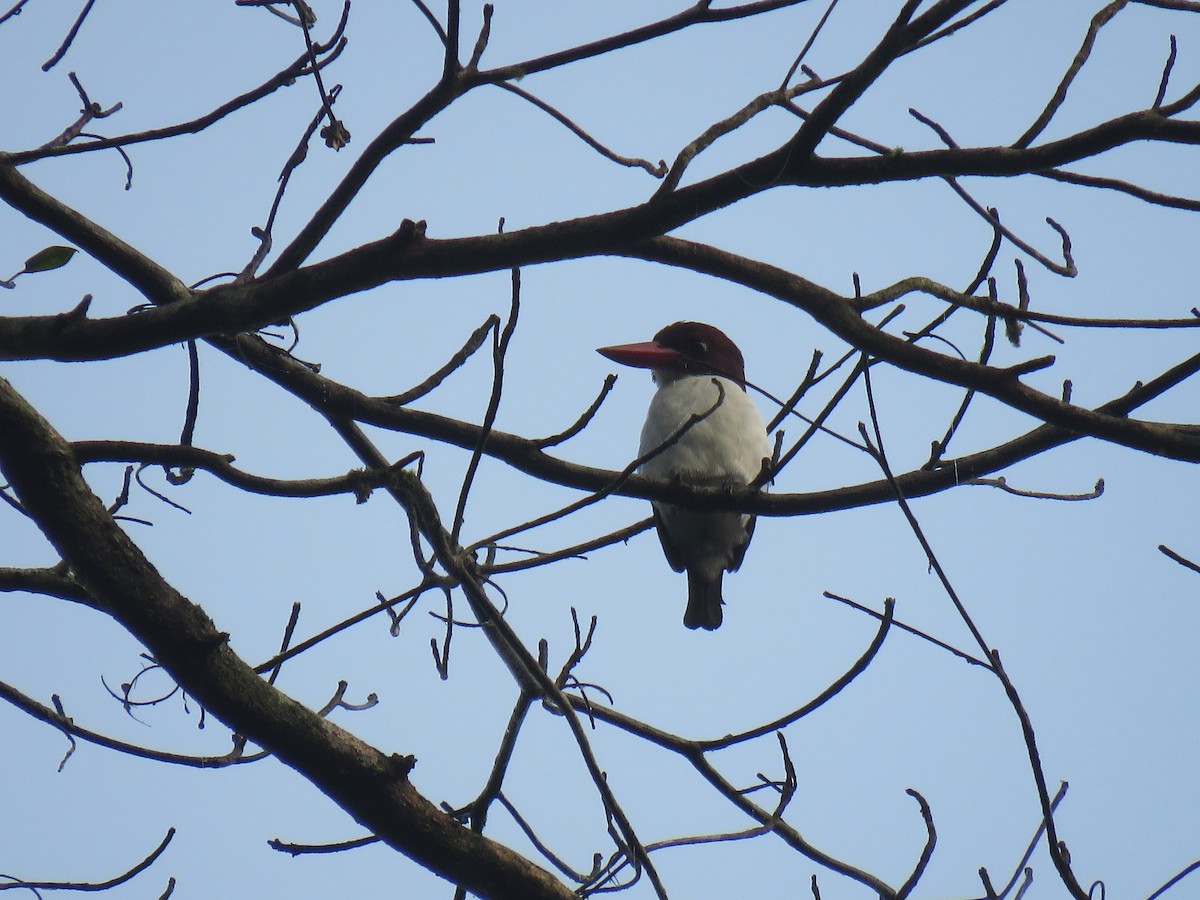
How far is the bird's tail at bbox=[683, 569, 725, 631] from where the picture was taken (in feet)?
14.8

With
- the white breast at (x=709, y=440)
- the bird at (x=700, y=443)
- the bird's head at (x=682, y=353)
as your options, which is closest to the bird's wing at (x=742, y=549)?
the bird at (x=700, y=443)

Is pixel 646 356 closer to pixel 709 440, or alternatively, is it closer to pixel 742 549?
pixel 709 440

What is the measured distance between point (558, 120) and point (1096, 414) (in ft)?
3.46

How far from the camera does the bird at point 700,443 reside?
13.5 feet

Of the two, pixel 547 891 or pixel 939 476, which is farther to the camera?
pixel 939 476

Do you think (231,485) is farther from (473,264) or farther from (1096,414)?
(1096,414)

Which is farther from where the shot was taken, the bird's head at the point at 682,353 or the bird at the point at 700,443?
the bird's head at the point at 682,353

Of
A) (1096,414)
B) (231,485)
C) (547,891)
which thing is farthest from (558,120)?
(547,891)

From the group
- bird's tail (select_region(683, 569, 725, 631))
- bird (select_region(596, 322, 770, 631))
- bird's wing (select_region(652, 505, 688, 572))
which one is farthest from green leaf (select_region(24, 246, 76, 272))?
bird's tail (select_region(683, 569, 725, 631))

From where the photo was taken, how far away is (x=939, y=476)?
2193mm

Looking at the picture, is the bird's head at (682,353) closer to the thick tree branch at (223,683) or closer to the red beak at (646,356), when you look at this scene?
the red beak at (646,356)

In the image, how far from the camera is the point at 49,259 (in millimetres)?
2141

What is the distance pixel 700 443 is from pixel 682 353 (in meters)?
0.65

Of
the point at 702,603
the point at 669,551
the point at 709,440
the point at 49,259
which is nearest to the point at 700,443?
the point at 709,440
